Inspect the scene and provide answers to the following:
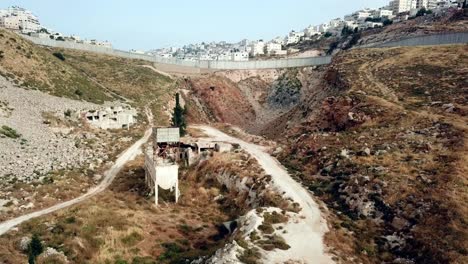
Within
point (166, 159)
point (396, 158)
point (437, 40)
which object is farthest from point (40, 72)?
point (437, 40)

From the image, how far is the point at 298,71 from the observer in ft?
383

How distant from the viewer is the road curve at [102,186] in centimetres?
3334

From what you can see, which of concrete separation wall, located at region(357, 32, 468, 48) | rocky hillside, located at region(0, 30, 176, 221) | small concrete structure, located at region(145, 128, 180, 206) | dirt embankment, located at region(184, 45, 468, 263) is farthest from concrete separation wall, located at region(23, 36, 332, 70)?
small concrete structure, located at region(145, 128, 180, 206)

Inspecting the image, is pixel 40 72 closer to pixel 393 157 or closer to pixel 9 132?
pixel 9 132

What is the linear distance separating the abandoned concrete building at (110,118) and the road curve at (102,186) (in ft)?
13.0

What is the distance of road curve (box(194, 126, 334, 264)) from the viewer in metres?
26.4

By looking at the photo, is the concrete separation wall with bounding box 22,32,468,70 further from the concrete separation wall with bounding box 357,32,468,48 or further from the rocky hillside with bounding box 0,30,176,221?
the concrete separation wall with bounding box 357,32,468,48

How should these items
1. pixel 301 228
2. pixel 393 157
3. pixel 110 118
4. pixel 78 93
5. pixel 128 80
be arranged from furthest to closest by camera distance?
pixel 128 80 → pixel 78 93 → pixel 110 118 → pixel 393 157 → pixel 301 228

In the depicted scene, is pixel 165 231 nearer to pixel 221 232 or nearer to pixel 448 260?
pixel 221 232

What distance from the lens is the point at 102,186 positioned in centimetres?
4616

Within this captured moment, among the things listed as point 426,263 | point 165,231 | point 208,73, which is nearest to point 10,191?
point 165,231

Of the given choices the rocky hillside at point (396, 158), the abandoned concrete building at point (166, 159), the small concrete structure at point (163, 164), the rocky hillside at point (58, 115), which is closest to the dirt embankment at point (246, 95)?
the rocky hillside at point (58, 115)

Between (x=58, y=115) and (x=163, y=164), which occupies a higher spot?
(x=58, y=115)

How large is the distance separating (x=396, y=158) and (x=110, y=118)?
45.2 metres
